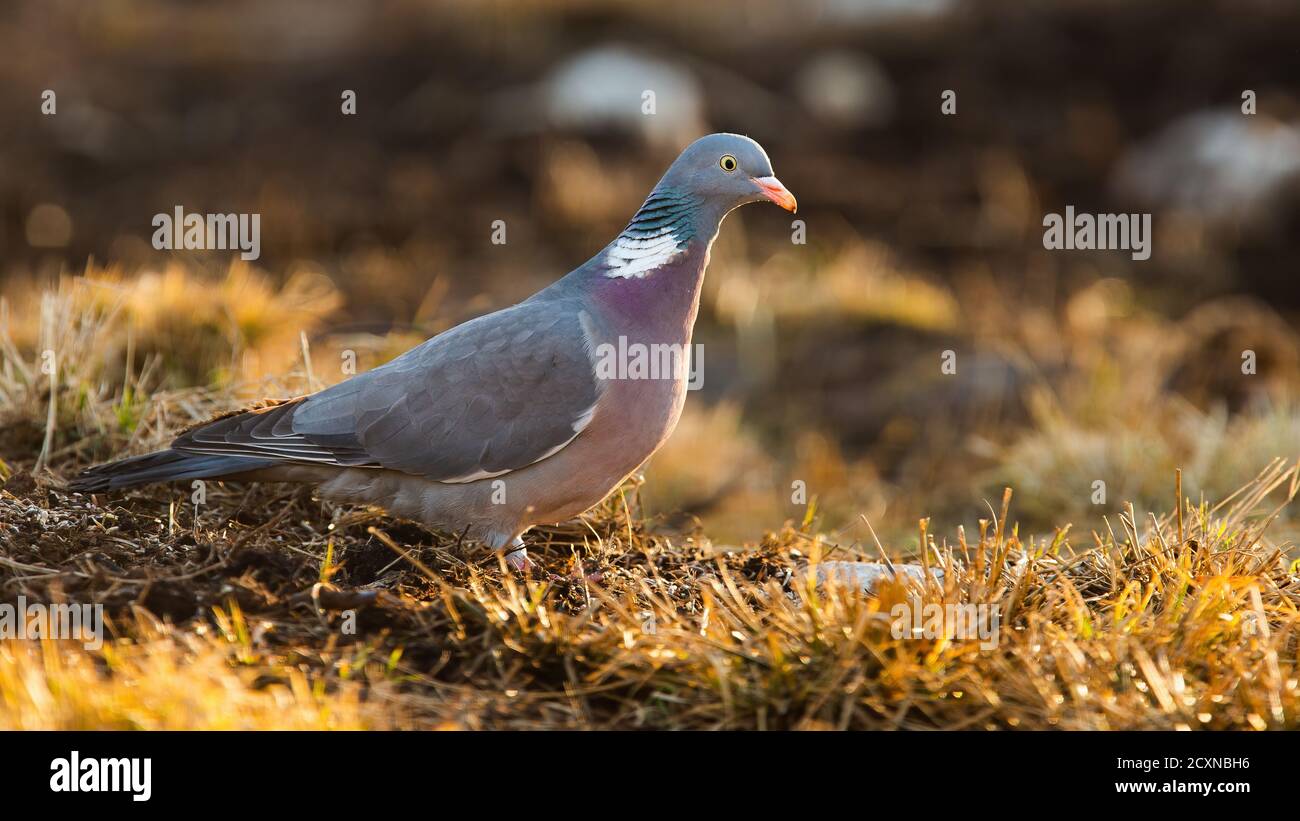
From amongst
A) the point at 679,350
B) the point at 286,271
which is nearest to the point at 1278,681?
the point at 679,350

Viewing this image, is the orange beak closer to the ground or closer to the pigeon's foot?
the ground

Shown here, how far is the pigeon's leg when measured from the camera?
4410mm

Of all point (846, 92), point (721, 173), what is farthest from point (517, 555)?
point (846, 92)

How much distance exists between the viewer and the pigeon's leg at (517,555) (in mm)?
4410

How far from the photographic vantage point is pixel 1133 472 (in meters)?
6.75

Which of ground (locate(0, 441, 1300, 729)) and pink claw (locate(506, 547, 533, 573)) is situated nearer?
ground (locate(0, 441, 1300, 729))

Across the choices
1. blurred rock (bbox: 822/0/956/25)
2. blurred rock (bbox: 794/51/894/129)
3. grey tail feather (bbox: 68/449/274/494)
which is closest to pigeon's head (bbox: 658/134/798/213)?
grey tail feather (bbox: 68/449/274/494)

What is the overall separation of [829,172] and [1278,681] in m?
10.3

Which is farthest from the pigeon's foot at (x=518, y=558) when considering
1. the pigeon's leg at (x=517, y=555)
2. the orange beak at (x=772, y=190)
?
the orange beak at (x=772, y=190)

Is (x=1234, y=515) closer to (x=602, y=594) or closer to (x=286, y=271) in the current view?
(x=602, y=594)

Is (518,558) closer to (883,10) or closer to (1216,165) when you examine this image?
(1216,165)

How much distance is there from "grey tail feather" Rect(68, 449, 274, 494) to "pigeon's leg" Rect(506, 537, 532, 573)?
0.83m

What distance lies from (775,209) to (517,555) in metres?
8.91

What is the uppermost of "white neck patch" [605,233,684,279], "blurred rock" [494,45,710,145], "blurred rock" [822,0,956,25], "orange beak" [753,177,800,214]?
"blurred rock" [822,0,956,25]
